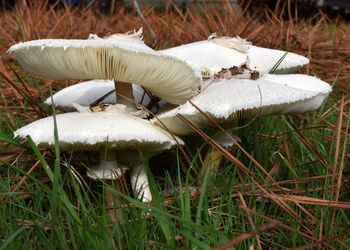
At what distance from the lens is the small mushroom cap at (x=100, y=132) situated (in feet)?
5.01

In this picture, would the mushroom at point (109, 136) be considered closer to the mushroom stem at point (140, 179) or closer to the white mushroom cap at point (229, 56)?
the mushroom stem at point (140, 179)

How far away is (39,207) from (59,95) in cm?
59

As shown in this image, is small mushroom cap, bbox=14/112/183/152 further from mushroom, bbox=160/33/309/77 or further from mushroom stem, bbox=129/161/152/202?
mushroom, bbox=160/33/309/77

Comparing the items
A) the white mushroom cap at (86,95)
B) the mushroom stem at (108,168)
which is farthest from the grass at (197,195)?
the white mushroom cap at (86,95)

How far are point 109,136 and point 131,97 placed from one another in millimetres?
357

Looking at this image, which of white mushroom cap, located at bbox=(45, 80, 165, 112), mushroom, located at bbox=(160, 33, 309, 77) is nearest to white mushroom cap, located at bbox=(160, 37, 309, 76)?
mushroom, located at bbox=(160, 33, 309, 77)

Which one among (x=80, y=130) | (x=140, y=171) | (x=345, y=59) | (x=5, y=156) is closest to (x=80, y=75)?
(x=80, y=130)

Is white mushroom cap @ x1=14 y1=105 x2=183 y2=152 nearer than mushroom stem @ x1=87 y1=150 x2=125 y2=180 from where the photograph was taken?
Yes

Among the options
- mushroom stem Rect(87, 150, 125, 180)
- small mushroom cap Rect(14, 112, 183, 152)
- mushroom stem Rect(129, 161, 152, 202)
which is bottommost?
mushroom stem Rect(129, 161, 152, 202)

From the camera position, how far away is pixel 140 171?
1.79 meters

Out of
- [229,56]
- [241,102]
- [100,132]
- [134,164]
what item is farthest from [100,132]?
[229,56]

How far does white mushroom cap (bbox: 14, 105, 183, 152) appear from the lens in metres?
1.53

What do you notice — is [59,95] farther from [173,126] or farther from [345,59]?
[345,59]

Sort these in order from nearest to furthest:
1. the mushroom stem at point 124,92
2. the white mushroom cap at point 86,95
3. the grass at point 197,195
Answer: the grass at point 197,195 < the mushroom stem at point 124,92 < the white mushroom cap at point 86,95
